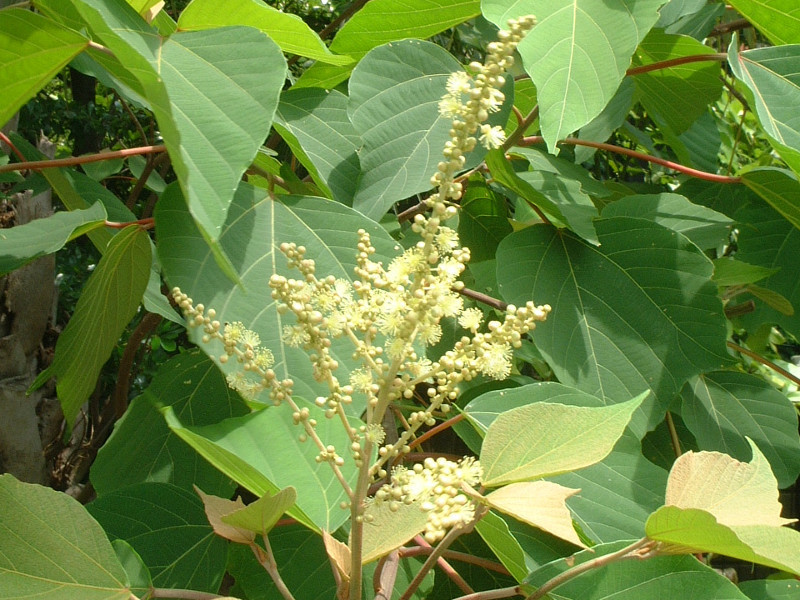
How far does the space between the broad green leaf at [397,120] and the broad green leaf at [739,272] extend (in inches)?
21.2

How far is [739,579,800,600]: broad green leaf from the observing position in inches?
28.7

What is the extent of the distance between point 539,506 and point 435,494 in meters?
0.08

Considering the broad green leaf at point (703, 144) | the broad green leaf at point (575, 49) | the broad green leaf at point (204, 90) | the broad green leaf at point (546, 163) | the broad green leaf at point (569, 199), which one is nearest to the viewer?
the broad green leaf at point (204, 90)

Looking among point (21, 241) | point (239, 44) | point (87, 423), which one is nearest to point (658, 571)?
point (239, 44)

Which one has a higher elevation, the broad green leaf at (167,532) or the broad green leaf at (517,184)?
the broad green leaf at (517,184)

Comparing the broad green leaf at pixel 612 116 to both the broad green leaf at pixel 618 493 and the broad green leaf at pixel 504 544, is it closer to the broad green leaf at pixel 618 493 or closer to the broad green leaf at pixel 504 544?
the broad green leaf at pixel 618 493

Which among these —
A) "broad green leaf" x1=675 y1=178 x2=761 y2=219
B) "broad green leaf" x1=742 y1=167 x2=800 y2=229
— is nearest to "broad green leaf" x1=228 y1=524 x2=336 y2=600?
"broad green leaf" x1=742 y1=167 x2=800 y2=229

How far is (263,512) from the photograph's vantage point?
0.50 meters

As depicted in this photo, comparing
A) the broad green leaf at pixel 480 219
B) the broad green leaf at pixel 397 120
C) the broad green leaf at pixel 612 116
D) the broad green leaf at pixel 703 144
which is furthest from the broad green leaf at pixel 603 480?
the broad green leaf at pixel 703 144

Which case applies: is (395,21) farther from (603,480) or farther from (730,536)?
(730,536)

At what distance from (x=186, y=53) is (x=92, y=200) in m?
0.66

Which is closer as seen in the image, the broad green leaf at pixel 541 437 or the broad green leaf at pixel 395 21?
the broad green leaf at pixel 541 437

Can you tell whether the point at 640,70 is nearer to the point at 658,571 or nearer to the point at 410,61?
the point at 410,61

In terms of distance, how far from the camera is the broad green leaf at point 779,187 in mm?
948
